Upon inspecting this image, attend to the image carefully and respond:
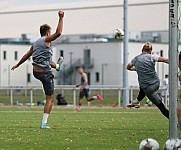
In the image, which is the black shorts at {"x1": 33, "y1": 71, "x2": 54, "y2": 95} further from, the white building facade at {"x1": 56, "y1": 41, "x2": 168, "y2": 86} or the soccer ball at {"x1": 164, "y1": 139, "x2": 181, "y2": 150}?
the white building facade at {"x1": 56, "y1": 41, "x2": 168, "y2": 86}

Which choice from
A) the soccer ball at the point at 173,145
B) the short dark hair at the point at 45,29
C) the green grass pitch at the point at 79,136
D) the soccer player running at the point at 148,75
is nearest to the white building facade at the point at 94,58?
the soccer player running at the point at 148,75

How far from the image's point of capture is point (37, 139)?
1299 cm

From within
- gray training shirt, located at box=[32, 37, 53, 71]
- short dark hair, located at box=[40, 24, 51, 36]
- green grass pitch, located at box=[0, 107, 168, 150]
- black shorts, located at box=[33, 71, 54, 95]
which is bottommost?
green grass pitch, located at box=[0, 107, 168, 150]

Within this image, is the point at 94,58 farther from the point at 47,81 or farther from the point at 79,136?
the point at 79,136

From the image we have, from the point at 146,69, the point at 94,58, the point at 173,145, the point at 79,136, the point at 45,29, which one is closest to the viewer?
the point at 173,145

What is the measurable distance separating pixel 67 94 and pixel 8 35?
2633 cm

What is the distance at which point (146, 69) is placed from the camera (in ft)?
53.9

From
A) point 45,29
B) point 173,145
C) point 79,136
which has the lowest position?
Result: point 79,136

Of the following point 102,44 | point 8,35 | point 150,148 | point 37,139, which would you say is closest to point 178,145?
point 150,148

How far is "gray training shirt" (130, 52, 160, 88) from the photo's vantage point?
16.4m

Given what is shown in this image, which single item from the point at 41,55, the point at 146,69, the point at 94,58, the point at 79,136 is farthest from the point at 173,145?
the point at 94,58

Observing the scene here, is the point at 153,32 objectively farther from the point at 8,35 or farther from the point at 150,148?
the point at 150,148

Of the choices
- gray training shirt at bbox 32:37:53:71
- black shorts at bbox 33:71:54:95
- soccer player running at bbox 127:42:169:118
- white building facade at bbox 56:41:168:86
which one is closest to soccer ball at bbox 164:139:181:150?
soccer player running at bbox 127:42:169:118

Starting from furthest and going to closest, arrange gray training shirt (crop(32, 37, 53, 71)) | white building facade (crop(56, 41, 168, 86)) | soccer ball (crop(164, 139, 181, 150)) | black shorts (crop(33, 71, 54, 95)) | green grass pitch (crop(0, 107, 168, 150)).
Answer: white building facade (crop(56, 41, 168, 86)) < gray training shirt (crop(32, 37, 53, 71)) < black shorts (crop(33, 71, 54, 95)) < green grass pitch (crop(0, 107, 168, 150)) < soccer ball (crop(164, 139, 181, 150))
